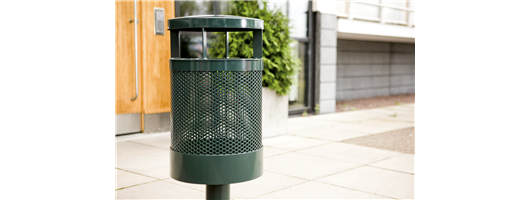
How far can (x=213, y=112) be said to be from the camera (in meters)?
2.64

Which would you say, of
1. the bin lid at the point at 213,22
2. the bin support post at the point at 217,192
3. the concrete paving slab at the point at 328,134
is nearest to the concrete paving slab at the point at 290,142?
the concrete paving slab at the point at 328,134

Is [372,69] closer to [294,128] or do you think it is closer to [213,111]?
[294,128]

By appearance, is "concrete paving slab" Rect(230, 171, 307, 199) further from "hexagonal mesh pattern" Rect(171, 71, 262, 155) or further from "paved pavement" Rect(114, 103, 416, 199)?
"hexagonal mesh pattern" Rect(171, 71, 262, 155)

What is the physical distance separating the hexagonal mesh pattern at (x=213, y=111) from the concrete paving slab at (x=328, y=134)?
4273 millimetres

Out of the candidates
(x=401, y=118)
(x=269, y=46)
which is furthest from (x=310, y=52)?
(x=269, y=46)

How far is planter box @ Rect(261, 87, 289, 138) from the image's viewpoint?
6836mm

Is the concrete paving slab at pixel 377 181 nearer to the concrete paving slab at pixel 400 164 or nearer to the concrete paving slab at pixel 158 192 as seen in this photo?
the concrete paving slab at pixel 400 164

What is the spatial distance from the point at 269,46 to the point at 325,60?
3447mm

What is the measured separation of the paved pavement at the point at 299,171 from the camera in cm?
409

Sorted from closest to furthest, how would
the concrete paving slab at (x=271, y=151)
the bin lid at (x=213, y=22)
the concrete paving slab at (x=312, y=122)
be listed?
the bin lid at (x=213, y=22), the concrete paving slab at (x=271, y=151), the concrete paving slab at (x=312, y=122)

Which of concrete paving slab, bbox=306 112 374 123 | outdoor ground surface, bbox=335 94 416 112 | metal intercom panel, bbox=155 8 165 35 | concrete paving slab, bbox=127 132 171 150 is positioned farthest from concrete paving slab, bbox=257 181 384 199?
outdoor ground surface, bbox=335 94 416 112
